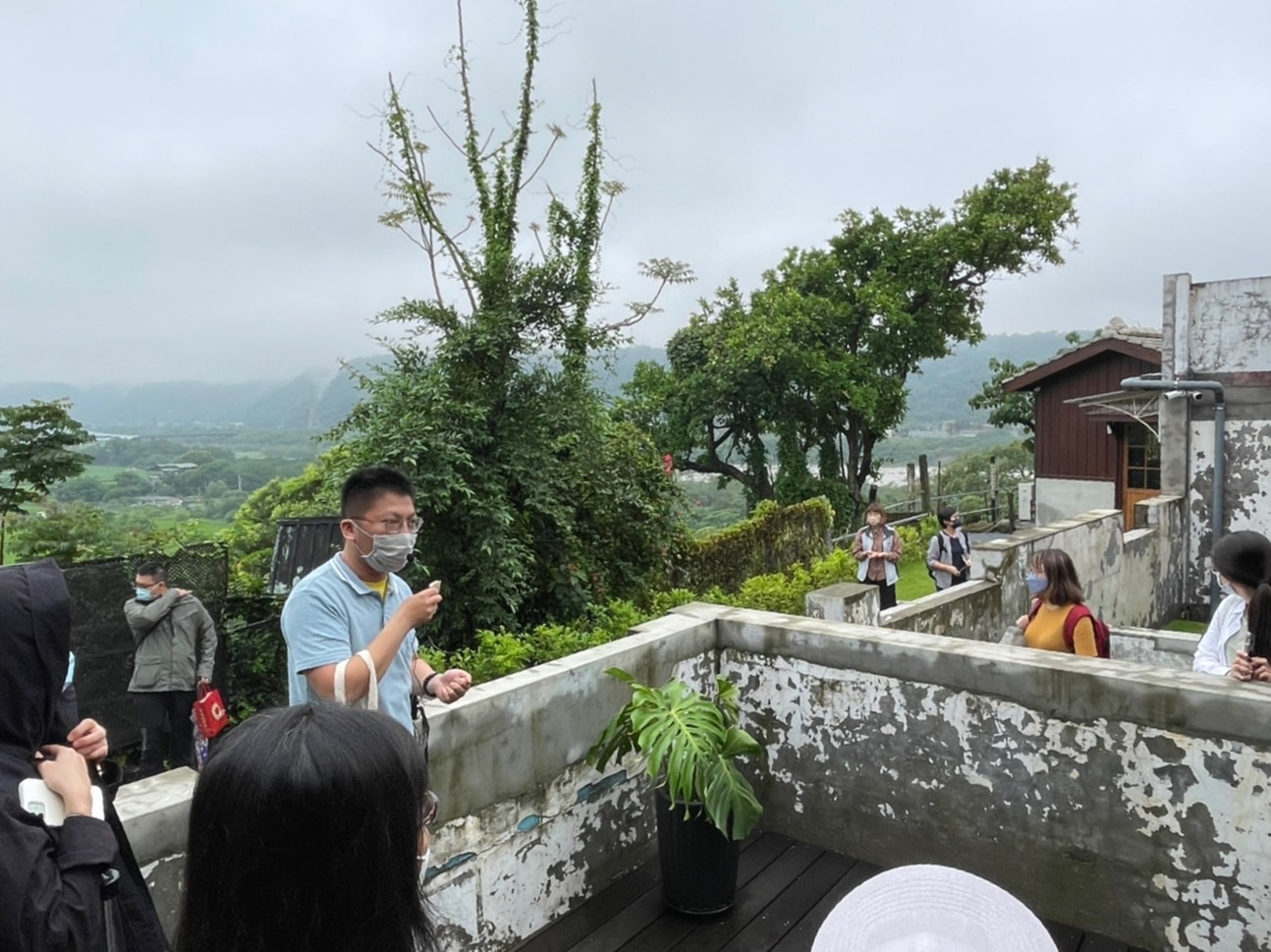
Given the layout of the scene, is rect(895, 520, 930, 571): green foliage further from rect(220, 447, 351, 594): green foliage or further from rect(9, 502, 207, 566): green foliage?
rect(9, 502, 207, 566): green foliage

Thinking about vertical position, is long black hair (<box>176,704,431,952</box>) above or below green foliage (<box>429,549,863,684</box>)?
above

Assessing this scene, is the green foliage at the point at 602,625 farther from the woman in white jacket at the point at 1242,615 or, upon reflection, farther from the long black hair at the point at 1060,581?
the woman in white jacket at the point at 1242,615

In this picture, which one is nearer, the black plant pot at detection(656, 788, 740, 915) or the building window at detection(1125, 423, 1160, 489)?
the black plant pot at detection(656, 788, 740, 915)

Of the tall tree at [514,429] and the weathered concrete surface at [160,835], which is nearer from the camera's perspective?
the weathered concrete surface at [160,835]

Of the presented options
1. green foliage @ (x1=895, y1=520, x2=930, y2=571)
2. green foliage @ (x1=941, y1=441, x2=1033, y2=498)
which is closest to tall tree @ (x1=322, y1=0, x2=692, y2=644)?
green foliage @ (x1=895, y1=520, x2=930, y2=571)

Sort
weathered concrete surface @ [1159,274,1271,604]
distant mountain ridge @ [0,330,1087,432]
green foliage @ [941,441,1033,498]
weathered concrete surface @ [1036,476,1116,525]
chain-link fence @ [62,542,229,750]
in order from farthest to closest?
distant mountain ridge @ [0,330,1087,432]
green foliage @ [941,441,1033,498]
weathered concrete surface @ [1036,476,1116,525]
weathered concrete surface @ [1159,274,1271,604]
chain-link fence @ [62,542,229,750]

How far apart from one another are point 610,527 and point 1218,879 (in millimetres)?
6687

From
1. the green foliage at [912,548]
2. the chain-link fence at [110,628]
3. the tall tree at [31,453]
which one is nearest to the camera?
the chain-link fence at [110,628]

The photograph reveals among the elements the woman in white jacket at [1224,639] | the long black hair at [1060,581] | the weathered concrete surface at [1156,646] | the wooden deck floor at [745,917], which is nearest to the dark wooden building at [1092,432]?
the weathered concrete surface at [1156,646]

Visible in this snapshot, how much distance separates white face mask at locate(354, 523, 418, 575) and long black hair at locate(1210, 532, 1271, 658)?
290 cm

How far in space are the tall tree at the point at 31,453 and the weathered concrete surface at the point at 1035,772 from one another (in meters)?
12.4

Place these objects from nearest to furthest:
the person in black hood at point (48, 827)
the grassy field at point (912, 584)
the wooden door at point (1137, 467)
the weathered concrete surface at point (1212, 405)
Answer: the person in black hood at point (48, 827) < the weathered concrete surface at point (1212, 405) < the grassy field at point (912, 584) < the wooden door at point (1137, 467)

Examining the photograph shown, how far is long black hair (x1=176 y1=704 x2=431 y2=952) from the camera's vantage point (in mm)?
1132

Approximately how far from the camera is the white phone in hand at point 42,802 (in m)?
1.45
